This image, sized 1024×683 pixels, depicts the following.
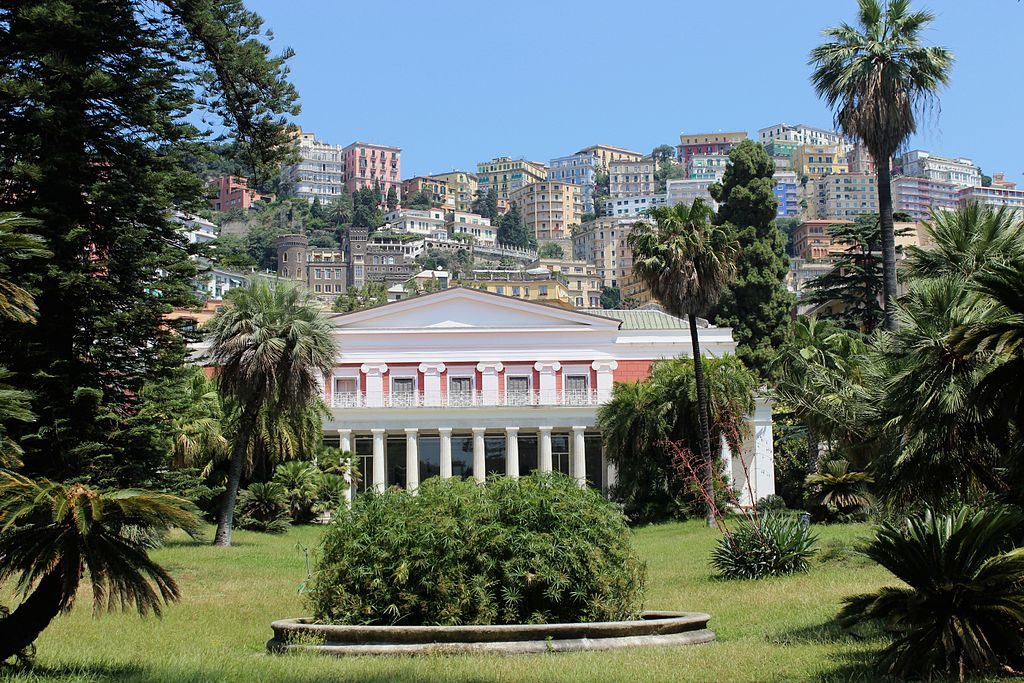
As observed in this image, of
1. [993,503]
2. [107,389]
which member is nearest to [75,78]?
[107,389]

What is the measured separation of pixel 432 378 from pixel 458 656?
135 ft

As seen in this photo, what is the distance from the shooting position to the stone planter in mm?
14672

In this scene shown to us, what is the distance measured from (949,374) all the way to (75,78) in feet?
52.7

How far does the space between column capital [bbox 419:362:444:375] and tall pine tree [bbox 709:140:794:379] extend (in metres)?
15.7

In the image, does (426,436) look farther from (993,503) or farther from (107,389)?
(993,503)

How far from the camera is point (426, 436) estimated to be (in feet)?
182

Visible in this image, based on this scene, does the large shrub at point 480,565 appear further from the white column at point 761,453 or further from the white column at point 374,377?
the white column at point 374,377

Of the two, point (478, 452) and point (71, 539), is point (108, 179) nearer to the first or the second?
point (71, 539)

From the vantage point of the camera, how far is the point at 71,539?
428 inches

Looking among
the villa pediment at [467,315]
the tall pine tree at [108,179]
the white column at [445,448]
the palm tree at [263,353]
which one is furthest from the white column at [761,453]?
the tall pine tree at [108,179]

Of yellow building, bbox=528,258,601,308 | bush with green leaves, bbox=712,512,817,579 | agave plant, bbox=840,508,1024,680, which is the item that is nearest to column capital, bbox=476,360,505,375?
bush with green leaves, bbox=712,512,817,579

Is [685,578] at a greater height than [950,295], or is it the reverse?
[950,295]

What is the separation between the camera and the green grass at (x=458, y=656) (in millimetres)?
12656

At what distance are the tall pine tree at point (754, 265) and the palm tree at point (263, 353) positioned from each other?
1195 inches
